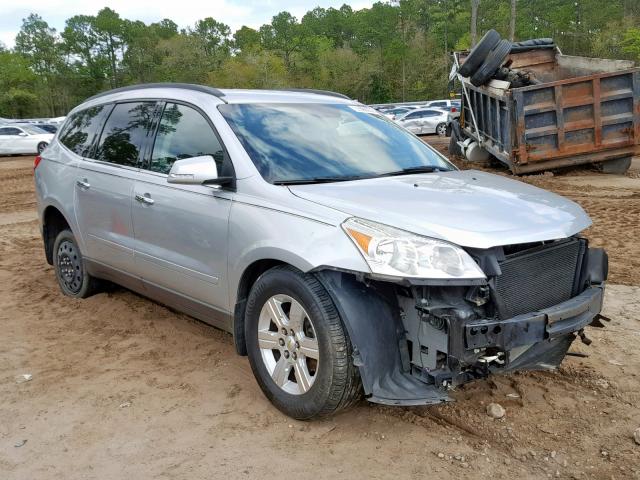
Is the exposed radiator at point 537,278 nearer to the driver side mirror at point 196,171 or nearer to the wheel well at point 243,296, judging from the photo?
the wheel well at point 243,296

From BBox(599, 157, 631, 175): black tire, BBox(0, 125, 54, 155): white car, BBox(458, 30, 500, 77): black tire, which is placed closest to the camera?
BBox(458, 30, 500, 77): black tire

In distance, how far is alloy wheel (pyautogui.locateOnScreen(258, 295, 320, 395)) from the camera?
328 cm

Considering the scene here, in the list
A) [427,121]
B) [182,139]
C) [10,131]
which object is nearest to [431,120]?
[427,121]

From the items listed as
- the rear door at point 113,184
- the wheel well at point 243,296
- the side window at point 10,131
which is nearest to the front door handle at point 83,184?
the rear door at point 113,184

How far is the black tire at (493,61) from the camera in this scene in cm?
1223

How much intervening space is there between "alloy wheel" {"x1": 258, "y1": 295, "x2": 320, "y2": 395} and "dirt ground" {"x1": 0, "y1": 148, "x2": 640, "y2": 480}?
0.86 ft

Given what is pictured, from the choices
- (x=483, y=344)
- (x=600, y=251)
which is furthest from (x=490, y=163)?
(x=483, y=344)

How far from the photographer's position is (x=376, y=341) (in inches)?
121

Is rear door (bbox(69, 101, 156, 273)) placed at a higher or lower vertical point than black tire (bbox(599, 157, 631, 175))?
higher

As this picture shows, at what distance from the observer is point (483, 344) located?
2.93 m

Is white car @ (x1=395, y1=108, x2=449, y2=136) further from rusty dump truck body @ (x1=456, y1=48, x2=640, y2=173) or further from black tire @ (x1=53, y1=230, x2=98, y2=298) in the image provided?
black tire @ (x1=53, y1=230, x2=98, y2=298)

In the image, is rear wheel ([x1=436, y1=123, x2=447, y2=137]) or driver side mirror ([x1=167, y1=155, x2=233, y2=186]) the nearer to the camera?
driver side mirror ([x1=167, y1=155, x2=233, y2=186])

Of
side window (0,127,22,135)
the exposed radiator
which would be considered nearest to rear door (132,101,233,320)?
the exposed radiator

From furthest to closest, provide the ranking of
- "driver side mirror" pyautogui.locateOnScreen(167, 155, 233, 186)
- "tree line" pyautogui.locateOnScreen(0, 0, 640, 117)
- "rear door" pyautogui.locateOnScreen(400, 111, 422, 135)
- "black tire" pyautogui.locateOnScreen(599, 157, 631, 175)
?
"tree line" pyautogui.locateOnScreen(0, 0, 640, 117) → "rear door" pyautogui.locateOnScreen(400, 111, 422, 135) → "black tire" pyautogui.locateOnScreen(599, 157, 631, 175) → "driver side mirror" pyautogui.locateOnScreen(167, 155, 233, 186)
